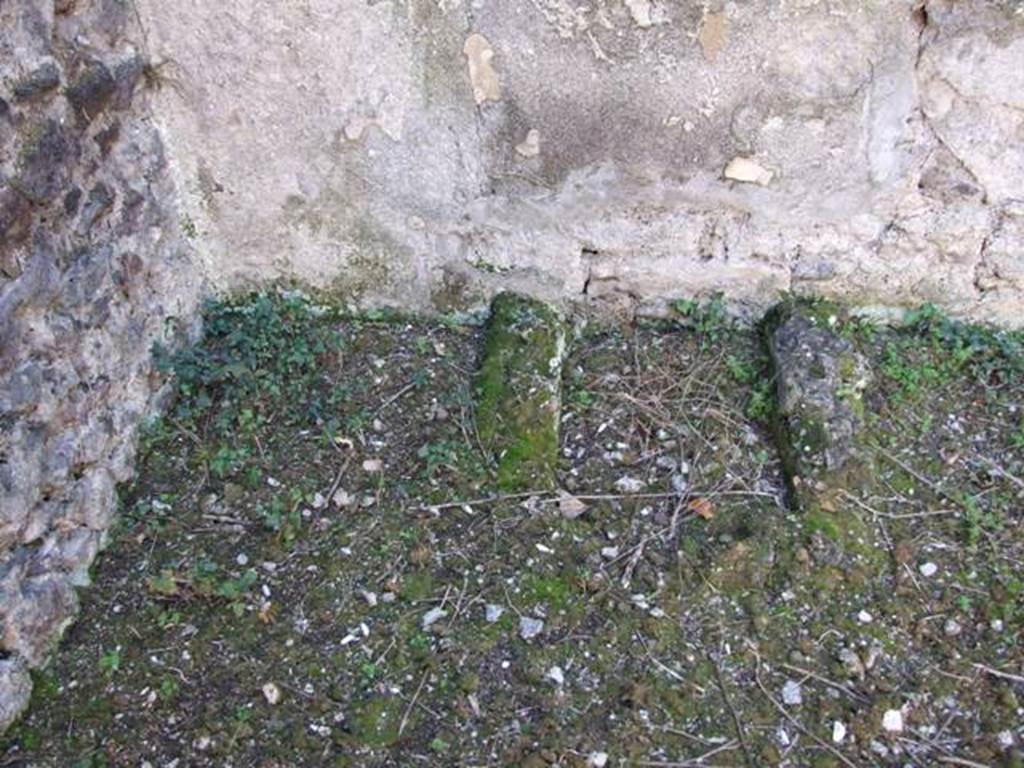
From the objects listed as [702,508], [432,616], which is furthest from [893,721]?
[432,616]

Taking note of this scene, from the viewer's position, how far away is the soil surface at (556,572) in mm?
2080

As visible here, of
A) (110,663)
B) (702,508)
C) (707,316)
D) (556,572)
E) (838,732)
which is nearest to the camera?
(838,732)

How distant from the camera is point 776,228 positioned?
9.06 ft

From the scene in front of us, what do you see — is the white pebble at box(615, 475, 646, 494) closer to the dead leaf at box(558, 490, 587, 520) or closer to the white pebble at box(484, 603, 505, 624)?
the dead leaf at box(558, 490, 587, 520)

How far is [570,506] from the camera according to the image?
8.23 ft

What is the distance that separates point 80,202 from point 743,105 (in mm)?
1694

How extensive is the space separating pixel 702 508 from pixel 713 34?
3.99 feet

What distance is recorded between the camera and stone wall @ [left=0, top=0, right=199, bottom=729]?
2.05 metres

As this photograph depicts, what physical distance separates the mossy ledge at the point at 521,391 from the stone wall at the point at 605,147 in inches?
5.4

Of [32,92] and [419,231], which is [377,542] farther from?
[32,92]

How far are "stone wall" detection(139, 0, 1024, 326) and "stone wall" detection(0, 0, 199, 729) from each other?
22 cm

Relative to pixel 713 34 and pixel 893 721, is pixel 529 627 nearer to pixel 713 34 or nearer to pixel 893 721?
pixel 893 721

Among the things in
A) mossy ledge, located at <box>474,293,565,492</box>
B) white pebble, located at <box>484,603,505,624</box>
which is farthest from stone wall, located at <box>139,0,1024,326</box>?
white pebble, located at <box>484,603,505,624</box>

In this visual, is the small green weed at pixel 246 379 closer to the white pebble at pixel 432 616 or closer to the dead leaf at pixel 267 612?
the dead leaf at pixel 267 612
